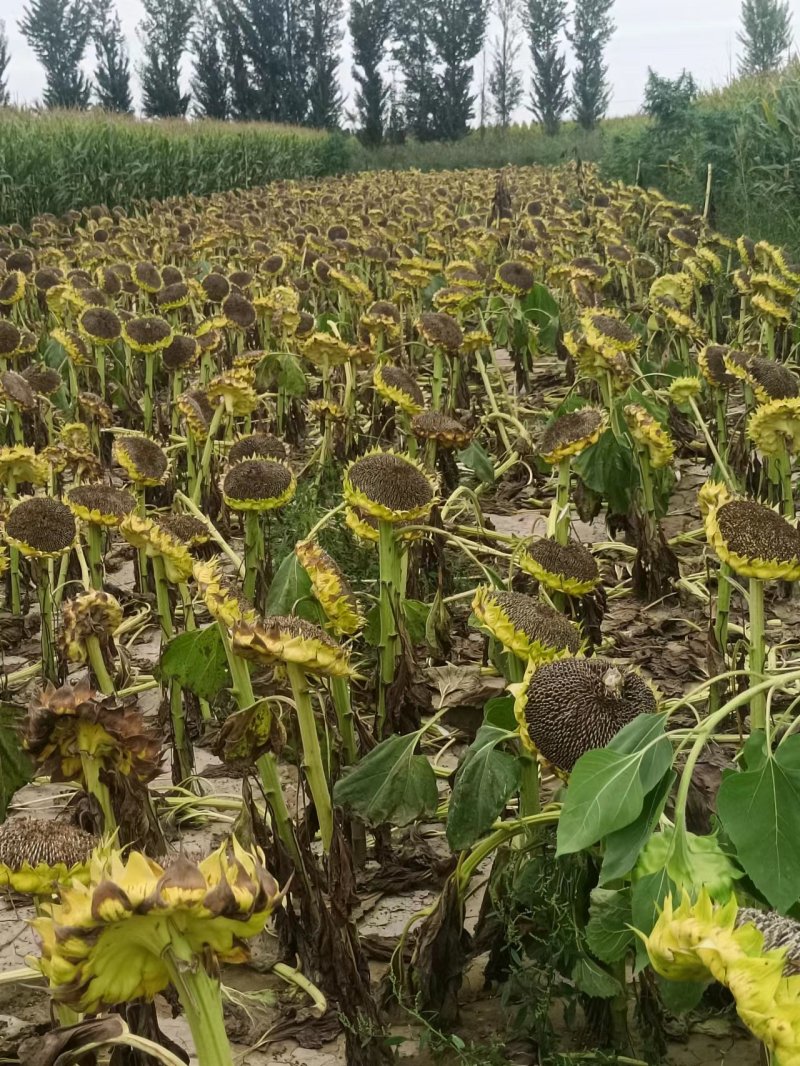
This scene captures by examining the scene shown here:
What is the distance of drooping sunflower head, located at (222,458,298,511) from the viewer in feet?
8.51

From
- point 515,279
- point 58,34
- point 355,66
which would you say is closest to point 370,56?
point 355,66

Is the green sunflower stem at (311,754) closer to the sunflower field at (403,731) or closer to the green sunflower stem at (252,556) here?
the sunflower field at (403,731)

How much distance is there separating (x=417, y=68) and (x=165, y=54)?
11319 millimetres

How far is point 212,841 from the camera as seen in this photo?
86.2 inches

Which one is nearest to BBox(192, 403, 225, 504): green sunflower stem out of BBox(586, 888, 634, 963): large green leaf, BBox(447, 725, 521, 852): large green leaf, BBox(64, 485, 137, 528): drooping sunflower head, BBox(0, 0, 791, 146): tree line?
BBox(64, 485, 137, 528): drooping sunflower head

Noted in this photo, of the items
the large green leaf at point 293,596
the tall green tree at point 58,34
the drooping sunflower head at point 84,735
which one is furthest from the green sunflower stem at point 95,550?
the tall green tree at point 58,34

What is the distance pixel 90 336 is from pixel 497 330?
6.21ft

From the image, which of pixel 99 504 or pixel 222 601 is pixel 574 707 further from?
pixel 99 504

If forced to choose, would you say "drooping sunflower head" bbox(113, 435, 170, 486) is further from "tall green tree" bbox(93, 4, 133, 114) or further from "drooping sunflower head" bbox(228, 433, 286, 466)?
"tall green tree" bbox(93, 4, 133, 114)

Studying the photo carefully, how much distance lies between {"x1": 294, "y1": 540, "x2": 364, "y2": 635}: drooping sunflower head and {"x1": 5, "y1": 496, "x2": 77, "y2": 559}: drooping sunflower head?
70 cm

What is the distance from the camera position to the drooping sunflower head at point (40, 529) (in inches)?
95.3

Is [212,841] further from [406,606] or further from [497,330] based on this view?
[497,330]

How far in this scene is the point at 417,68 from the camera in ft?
151

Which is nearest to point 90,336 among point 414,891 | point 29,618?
point 29,618
